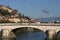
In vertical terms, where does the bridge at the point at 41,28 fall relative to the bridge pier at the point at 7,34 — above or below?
above

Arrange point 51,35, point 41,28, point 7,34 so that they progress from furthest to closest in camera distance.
Result: point 7,34, point 41,28, point 51,35

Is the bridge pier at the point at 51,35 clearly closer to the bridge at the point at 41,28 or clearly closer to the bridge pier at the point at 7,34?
the bridge at the point at 41,28

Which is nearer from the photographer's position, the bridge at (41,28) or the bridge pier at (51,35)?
the bridge pier at (51,35)

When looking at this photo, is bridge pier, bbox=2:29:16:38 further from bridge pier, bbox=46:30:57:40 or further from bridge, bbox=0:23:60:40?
bridge pier, bbox=46:30:57:40

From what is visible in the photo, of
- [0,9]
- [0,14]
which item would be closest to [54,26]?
[0,14]

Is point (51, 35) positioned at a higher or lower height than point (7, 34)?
higher

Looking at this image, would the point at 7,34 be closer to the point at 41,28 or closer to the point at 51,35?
the point at 41,28

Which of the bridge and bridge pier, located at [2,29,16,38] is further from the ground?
the bridge

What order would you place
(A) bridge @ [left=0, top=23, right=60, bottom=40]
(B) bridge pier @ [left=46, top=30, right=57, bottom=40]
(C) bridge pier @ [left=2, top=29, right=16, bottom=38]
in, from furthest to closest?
(C) bridge pier @ [left=2, top=29, right=16, bottom=38], (A) bridge @ [left=0, top=23, right=60, bottom=40], (B) bridge pier @ [left=46, top=30, right=57, bottom=40]

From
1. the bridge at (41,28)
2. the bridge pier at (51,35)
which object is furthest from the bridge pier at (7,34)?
the bridge pier at (51,35)

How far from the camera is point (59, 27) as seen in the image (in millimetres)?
51781

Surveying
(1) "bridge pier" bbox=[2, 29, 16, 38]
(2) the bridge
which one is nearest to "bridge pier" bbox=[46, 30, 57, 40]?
(2) the bridge

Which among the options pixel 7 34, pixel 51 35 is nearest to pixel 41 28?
pixel 51 35

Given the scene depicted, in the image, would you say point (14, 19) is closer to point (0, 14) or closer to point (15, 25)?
point (0, 14)
